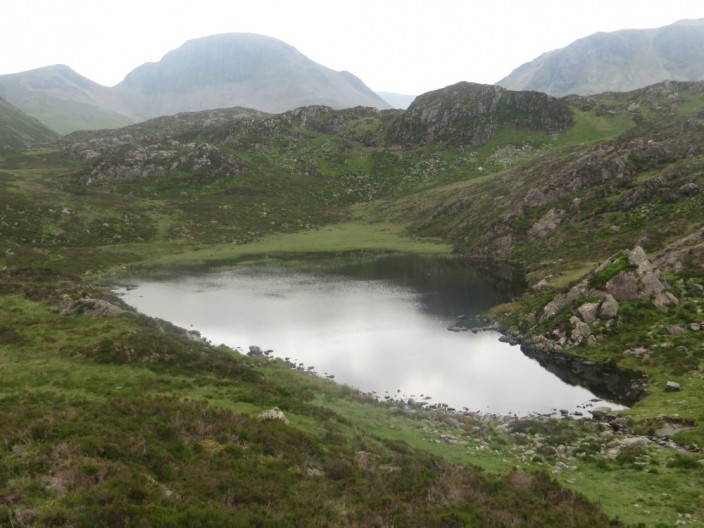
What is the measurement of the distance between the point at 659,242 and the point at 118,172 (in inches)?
7047

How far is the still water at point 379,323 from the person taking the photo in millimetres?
43188

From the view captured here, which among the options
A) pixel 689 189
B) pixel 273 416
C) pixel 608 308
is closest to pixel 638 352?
pixel 608 308

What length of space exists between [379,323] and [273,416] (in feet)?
128

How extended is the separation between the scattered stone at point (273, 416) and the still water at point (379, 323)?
57.7ft

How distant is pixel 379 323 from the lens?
6359cm

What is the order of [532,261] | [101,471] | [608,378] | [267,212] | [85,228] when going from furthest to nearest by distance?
1. [267,212]
2. [85,228]
3. [532,261]
4. [608,378]
5. [101,471]

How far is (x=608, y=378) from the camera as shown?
42656mm

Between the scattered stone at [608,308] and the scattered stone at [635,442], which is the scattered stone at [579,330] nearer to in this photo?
the scattered stone at [608,308]

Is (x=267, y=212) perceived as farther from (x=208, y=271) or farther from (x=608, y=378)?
(x=608, y=378)

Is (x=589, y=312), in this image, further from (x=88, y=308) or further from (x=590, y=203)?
(x=590, y=203)

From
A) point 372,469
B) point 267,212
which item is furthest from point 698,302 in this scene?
point 267,212

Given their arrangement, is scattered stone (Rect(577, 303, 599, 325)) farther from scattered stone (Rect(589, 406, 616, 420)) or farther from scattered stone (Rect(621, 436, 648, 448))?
scattered stone (Rect(621, 436, 648, 448))

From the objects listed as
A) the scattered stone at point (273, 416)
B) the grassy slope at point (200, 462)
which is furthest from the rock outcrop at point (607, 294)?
the scattered stone at point (273, 416)

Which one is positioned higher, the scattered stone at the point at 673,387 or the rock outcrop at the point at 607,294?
the rock outcrop at the point at 607,294
